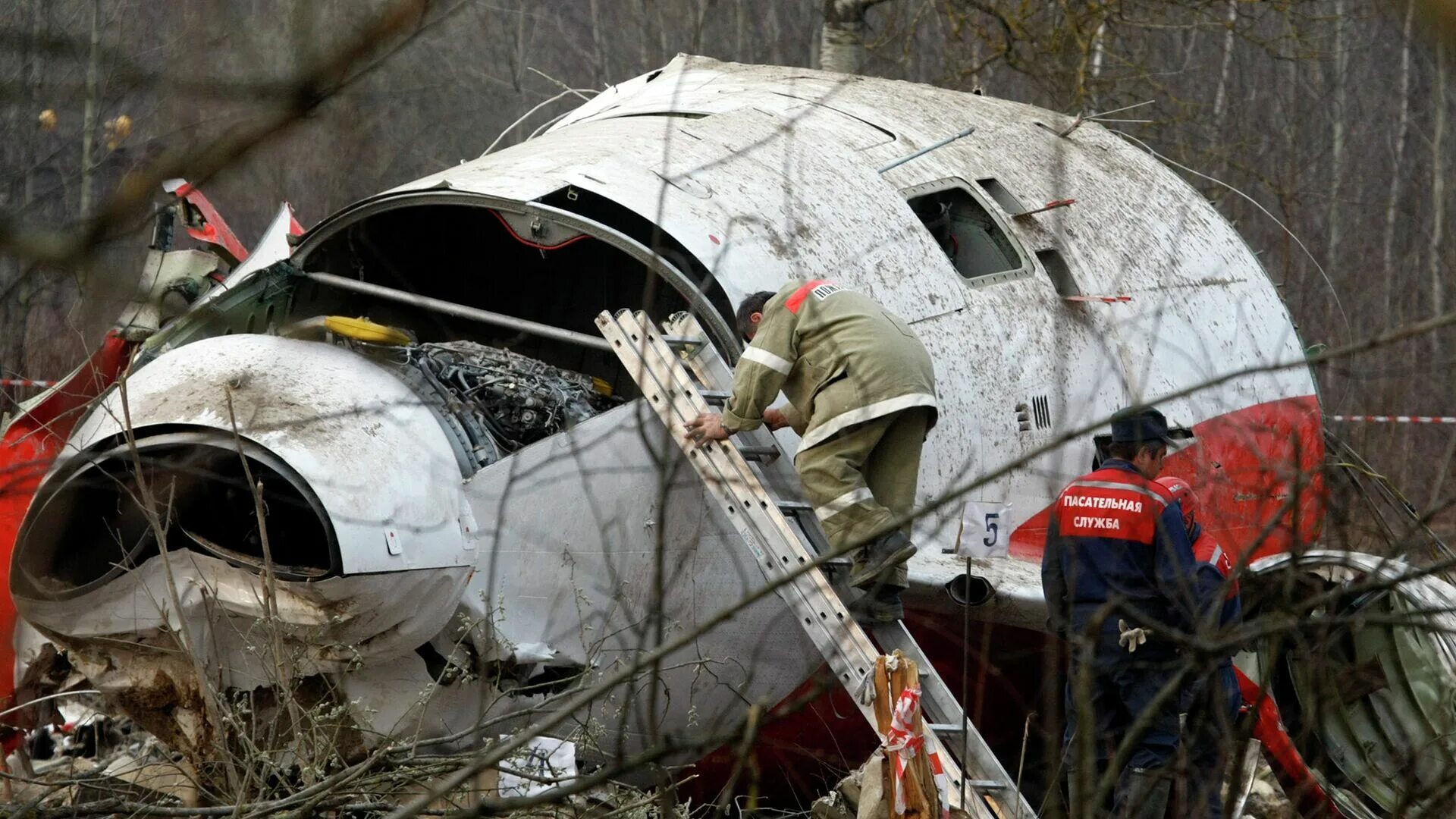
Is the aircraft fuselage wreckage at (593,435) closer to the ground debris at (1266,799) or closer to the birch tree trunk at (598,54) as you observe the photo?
the ground debris at (1266,799)

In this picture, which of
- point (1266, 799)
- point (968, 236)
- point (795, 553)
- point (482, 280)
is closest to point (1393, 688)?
point (1266, 799)

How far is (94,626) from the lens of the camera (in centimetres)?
573

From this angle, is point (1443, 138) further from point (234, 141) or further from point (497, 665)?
point (234, 141)

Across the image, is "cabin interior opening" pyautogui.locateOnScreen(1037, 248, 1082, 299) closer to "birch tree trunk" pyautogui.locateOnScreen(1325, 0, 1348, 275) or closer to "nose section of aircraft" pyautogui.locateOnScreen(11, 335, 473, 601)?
"nose section of aircraft" pyautogui.locateOnScreen(11, 335, 473, 601)

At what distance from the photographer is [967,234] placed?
7617mm

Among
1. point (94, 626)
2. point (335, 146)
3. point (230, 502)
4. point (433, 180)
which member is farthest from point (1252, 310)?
point (335, 146)

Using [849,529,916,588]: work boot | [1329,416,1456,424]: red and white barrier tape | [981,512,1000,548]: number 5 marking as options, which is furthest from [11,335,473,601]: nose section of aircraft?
[1329,416,1456,424]: red and white barrier tape

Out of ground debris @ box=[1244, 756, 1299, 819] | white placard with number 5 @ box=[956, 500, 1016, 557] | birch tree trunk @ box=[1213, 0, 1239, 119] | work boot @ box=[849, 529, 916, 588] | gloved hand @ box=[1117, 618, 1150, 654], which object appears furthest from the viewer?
birch tree trunk @ box=[1213, 0, 1239, 119]

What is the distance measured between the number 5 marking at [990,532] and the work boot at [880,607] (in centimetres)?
72

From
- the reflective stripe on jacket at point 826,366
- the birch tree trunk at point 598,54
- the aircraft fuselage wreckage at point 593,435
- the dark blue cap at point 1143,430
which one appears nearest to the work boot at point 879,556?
the aircraft fuselage wreckage at point 593,435

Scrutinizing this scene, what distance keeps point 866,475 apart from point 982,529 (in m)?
0.74

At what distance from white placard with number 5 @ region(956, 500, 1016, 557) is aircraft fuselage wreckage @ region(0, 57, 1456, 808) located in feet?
0.06

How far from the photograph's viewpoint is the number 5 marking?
6.66 meters

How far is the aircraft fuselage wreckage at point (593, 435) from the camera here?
18.4ft
